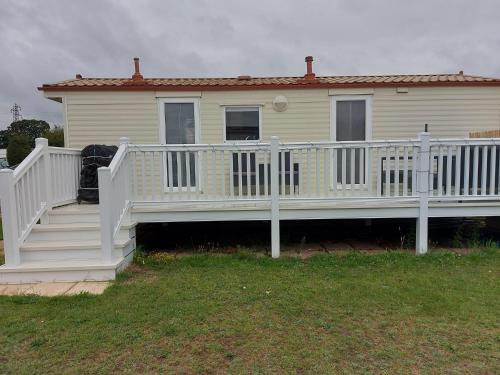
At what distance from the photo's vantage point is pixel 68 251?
3.97 metres

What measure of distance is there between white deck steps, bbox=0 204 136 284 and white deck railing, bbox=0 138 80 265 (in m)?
0.14

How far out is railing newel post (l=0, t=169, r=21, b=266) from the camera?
3.67 m

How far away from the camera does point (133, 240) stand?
14.7 ft

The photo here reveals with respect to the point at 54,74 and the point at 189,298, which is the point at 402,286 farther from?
the point at 54,74

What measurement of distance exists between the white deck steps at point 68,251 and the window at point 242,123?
8.80 feet

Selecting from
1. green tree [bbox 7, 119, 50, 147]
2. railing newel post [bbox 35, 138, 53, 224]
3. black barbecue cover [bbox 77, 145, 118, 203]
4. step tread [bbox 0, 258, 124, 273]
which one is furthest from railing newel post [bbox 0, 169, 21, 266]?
green tree [bbox 7, 119, 50, 147]

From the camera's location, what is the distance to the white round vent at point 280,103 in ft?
20.0

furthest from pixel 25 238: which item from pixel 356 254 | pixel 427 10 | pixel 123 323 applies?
pixel 427 10

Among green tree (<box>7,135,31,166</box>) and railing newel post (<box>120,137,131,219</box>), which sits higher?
green tree (<box>7,135,31,166</box>)

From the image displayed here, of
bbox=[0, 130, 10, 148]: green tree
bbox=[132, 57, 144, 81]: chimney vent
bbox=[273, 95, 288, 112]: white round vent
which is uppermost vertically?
bbox=[0, 130, 10, 148]: green tree

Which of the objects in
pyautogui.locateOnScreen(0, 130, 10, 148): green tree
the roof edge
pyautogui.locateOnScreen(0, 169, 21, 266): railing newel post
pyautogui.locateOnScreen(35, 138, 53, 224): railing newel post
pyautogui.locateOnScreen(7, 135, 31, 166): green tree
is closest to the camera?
pyautogui.locateOnScreen(0, 169, 21, 266): railing newel post

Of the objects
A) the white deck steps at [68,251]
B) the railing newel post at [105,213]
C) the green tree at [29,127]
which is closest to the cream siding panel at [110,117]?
the white deck steps at [68,251]

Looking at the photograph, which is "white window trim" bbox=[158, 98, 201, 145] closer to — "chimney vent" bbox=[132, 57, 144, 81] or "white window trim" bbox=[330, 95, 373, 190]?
"chimney vent" bbox=[132, 57, 144, 81]

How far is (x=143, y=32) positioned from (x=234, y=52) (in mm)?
3997
